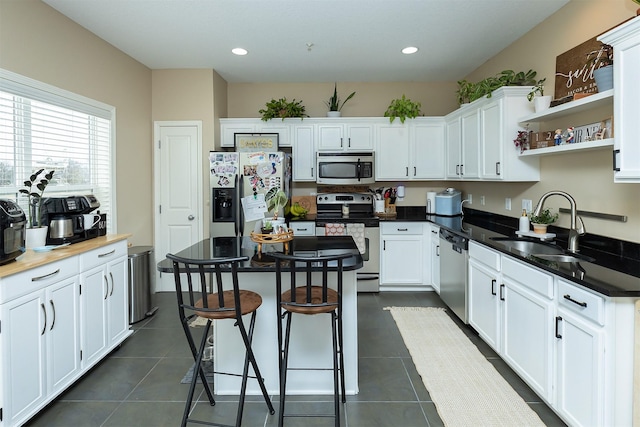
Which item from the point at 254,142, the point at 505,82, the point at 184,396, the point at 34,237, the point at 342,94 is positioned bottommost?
the point at 184,396

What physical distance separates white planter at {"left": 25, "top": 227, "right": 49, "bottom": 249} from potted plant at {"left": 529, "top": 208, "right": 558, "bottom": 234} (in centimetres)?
358

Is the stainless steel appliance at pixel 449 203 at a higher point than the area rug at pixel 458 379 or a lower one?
higher

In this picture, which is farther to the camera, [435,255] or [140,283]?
[435,255]

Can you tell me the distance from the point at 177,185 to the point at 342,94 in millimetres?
2543

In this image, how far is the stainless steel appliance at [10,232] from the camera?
1.94 meters

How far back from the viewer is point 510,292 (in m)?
2.48

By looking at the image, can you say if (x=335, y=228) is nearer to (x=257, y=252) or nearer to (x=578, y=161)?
(x=257, y=252)

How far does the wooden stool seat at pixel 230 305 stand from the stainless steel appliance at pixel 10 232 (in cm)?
104

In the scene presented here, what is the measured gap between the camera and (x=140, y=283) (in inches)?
142

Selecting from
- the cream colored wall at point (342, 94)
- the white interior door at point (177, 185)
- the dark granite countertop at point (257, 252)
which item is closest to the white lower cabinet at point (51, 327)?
the dark granite countertop at point (257, 252)

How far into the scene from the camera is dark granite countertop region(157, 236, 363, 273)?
2.04m

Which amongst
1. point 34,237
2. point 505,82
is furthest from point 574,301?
point 34,237

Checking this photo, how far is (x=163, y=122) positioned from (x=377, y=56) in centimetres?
270

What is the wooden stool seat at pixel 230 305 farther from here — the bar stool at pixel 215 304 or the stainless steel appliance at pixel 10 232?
the stainless steel appliance at pixel 10 232
